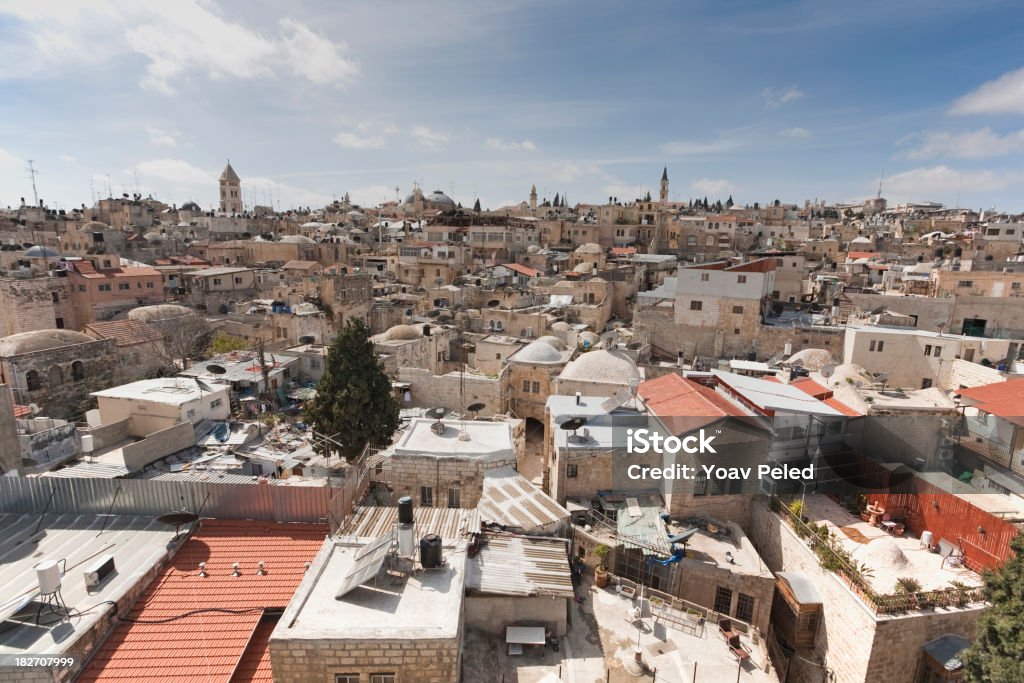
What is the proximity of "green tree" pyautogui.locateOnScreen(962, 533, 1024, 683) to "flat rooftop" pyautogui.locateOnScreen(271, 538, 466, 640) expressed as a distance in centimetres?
872

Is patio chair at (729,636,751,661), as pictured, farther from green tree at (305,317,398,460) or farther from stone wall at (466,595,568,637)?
green tree at (305,317,398,460)

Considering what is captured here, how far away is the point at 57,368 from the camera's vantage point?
77.9 feet

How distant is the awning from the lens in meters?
9.01

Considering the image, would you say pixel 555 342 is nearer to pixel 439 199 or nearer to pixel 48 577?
pixel 48 577

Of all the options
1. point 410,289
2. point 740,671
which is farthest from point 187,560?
point 410,289

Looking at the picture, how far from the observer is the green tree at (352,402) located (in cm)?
1889

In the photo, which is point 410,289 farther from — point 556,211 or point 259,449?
point 556,211

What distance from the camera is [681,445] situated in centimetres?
1345

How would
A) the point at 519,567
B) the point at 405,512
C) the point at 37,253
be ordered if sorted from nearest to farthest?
the point at 405,512 < the point at 519,567 < the point at 37,253

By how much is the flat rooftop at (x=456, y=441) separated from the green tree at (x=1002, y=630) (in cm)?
1002

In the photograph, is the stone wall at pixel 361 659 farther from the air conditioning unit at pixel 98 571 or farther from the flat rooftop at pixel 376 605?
the air conditioning unit at pixel 98 571

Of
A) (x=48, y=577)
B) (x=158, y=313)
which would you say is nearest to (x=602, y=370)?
(x=48, y=577)

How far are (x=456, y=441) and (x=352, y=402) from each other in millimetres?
5611

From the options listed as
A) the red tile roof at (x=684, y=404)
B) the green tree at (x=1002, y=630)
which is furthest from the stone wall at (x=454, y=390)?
the green tree at (x=1002, y=630)
